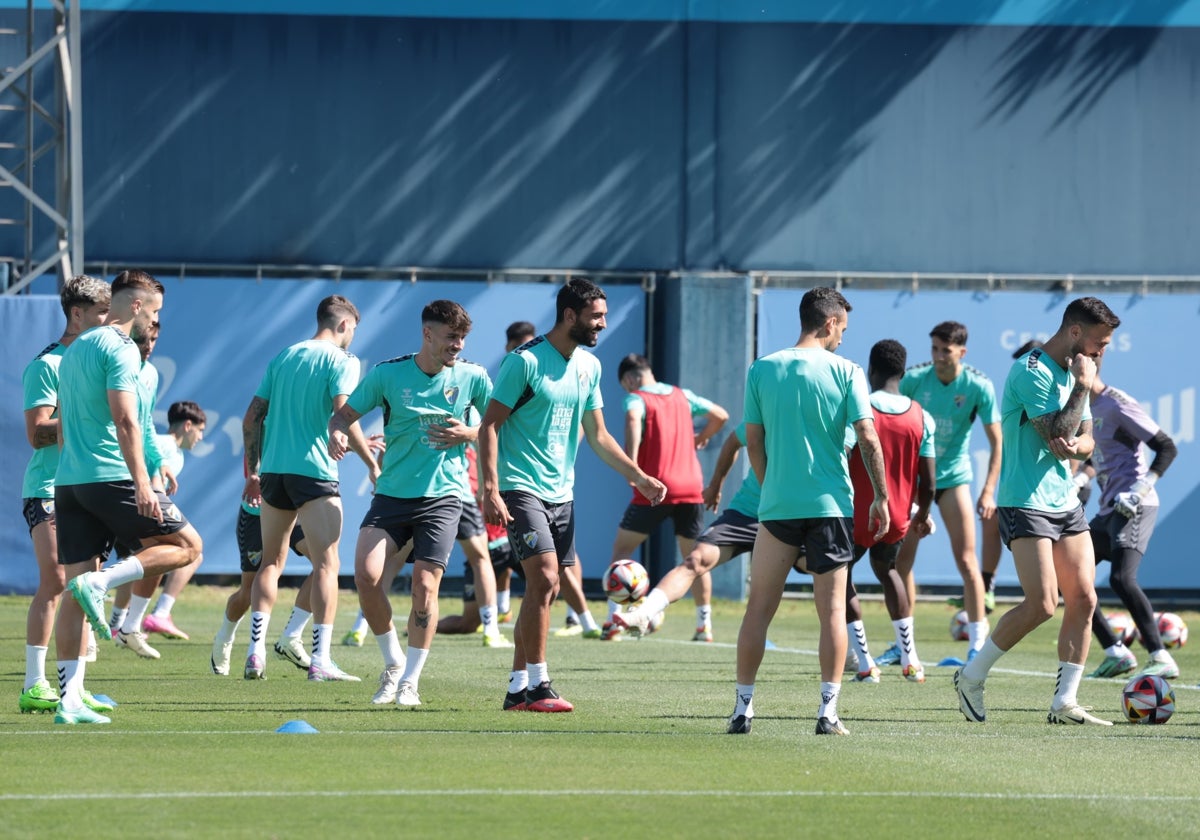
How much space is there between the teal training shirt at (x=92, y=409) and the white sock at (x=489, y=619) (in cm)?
570

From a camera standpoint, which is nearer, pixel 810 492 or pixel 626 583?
pixel 810 492

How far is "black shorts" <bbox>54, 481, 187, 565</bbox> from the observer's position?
30.4 ft

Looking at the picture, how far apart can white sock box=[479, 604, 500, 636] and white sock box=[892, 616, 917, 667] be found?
3.38 m

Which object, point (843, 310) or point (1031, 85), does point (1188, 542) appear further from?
point (843, 310)

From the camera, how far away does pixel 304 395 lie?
11578 mm

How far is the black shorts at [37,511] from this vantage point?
1081 cm

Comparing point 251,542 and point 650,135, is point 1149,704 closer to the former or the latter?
point 251,542

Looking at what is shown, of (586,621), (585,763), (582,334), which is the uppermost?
(582,334)

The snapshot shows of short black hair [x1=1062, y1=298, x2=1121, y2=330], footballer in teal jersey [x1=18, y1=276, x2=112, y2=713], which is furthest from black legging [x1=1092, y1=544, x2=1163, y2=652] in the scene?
footballer in teal jersey [x1=18, y1=276, x2=112, y2=713]

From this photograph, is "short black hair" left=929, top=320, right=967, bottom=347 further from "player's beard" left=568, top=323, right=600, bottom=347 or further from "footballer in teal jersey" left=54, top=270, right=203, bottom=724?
"footballer in teal jersey" left=54, top=270, right=203, bottom=724

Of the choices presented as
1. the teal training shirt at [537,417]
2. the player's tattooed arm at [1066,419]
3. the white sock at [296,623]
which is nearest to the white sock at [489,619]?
the white sock at [296,623]

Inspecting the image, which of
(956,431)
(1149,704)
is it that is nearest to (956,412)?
(956,431)

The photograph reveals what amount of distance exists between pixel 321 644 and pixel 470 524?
3177 mm

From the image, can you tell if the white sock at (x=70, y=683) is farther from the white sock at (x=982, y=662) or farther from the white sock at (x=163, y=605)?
the white sock at (x=163, y=605)
